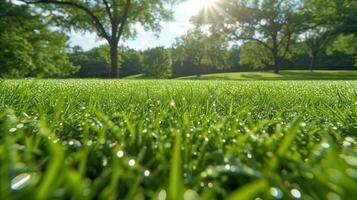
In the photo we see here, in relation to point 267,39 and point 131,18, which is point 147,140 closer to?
point 131,18

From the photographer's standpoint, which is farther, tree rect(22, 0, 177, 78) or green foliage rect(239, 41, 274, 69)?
green foliage rect(239, 41, 274, 69)

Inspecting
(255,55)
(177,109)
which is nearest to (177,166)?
(177,109)

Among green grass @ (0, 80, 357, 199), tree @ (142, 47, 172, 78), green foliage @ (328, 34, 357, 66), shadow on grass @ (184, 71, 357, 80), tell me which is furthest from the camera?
tree @ (142, 47, 172, 78)

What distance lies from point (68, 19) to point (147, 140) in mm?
32110

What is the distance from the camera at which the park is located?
0.56 meters

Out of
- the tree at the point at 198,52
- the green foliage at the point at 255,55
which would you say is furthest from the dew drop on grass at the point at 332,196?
the tree at the point at 198,52

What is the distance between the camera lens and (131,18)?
32094mm

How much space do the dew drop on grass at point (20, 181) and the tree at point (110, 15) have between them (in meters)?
26.4

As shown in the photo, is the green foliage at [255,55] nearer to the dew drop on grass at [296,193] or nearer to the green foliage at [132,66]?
the green foliage at [132,66]

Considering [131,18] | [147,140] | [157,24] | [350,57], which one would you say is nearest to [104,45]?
[131,18]

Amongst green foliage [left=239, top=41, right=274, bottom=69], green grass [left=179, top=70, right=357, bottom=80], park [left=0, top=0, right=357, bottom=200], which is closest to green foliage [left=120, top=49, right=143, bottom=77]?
park [left=0, top=0, right=357, bottom=200]

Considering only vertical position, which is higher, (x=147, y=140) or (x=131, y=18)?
(x=131, y=18)

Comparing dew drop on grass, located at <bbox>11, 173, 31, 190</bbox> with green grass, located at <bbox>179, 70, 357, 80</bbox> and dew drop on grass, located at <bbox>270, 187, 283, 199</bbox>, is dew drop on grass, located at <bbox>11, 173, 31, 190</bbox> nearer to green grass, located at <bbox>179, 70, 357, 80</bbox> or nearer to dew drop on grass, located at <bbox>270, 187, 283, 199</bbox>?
dew drop on grass, located at <bbox>270, 187, 283, 199</bbox>

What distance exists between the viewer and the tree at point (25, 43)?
86.0 ft
